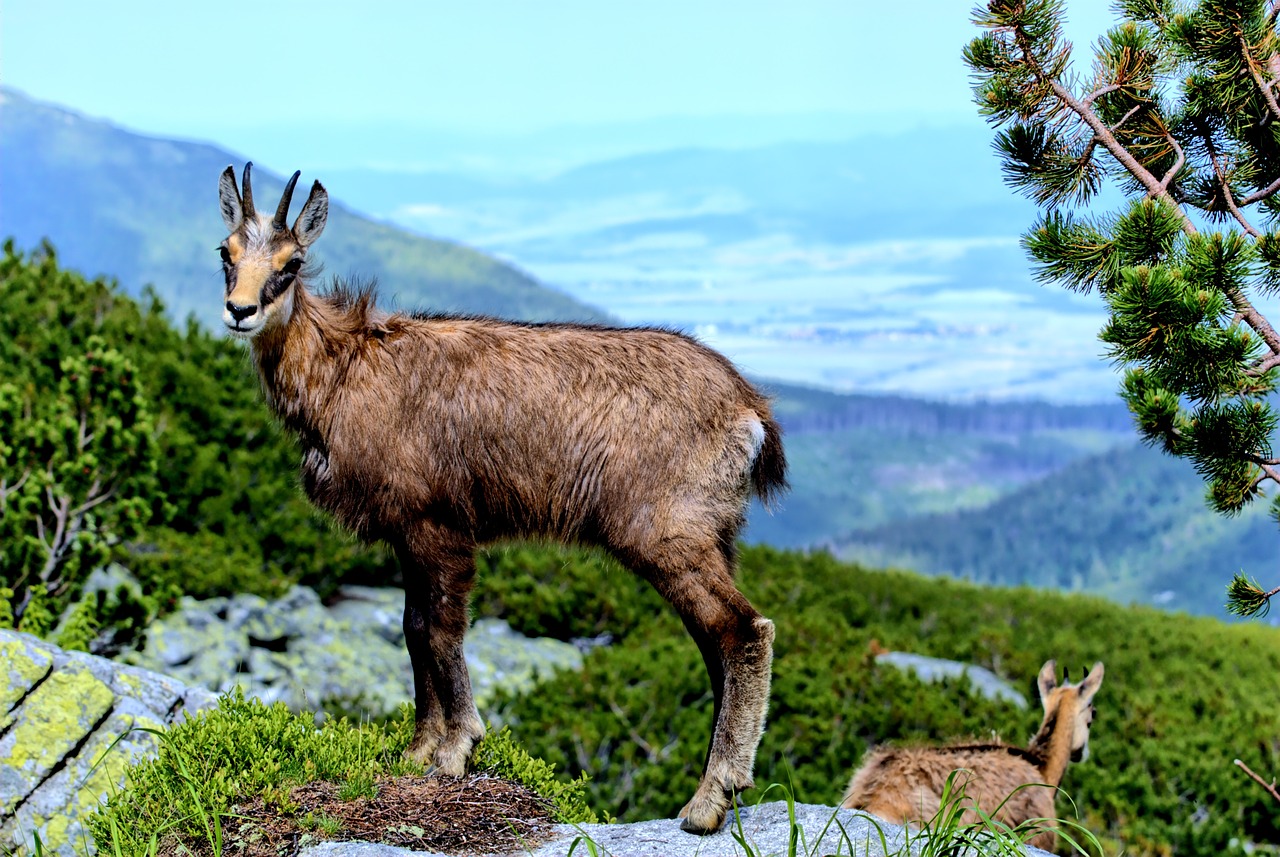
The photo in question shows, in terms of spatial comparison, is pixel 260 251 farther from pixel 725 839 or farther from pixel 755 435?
pixel 725 839

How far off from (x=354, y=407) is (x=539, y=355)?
38.5 inches

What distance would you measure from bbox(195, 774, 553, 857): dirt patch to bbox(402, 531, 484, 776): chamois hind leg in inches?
6.2

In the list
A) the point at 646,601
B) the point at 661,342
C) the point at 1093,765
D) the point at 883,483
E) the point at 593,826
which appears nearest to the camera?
the point at 593,826

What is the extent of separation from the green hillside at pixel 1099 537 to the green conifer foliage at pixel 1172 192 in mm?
47795

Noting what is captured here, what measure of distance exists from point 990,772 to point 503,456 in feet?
12.4

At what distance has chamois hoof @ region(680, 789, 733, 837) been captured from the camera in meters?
5.91

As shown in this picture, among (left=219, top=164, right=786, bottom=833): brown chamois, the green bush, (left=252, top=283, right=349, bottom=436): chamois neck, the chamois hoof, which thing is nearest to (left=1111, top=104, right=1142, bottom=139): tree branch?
(left=219, top=164, right=786, bottom=833): brown chamois

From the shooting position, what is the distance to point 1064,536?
2537 inches

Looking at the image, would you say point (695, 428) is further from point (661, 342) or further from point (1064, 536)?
point (1064, 536)

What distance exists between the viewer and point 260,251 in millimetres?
6125

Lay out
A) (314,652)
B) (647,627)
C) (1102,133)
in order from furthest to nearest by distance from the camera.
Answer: (647,627) → (314,652) → (1102,133)

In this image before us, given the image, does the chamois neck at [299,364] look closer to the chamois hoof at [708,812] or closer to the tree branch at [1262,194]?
the chamois hoof at [708,812]

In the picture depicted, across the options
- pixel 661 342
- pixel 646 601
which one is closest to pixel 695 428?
pixel 661 342

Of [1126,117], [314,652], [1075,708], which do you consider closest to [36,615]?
[314,652]
